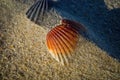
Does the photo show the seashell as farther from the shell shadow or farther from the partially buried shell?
the partially buried shell

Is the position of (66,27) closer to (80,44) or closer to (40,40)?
(80,44)

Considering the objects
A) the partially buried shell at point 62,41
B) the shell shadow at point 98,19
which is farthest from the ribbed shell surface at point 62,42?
the shell shadow at point 98,19

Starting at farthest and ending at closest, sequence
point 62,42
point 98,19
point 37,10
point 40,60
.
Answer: point 98,19 < point 37,10 < point 40,60 < point 62,42

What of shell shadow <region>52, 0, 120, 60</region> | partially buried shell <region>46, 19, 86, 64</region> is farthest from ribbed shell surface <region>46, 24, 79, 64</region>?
shell shadow <region>52, 0, 120, 60</region>

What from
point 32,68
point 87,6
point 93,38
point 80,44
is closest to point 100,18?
point 87,6

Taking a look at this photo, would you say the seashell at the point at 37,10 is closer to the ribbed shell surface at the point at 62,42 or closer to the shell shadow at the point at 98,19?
the shell shadow at the point at 98,19

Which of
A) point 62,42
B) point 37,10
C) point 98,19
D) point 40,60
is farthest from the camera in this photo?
point 98,19

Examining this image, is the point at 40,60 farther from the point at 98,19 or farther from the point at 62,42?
the point at 98,19

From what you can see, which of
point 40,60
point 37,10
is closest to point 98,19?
point 37,10
